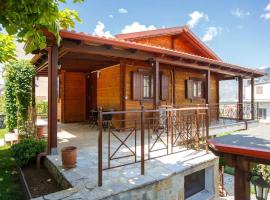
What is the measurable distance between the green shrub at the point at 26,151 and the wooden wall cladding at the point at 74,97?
255 inches

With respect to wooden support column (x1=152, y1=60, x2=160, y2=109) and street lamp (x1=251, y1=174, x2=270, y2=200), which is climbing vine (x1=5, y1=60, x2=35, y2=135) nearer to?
wooden support column (x1=152, y1=60, x2=160, y2=109)

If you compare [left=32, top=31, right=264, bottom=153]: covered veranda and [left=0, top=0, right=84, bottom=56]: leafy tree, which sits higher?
[left=32, top=31, right=264, bottom=153]: covered veranda

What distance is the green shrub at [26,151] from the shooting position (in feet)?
16.2

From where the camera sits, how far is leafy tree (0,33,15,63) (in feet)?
16.6

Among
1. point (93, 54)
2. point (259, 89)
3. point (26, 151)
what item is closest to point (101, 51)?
point (93, 54)

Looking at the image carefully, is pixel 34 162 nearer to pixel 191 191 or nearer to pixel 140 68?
pixel 191 191

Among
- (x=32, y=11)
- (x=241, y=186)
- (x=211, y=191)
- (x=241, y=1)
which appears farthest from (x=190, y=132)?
(x=241, y=1)

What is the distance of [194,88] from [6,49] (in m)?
9.28

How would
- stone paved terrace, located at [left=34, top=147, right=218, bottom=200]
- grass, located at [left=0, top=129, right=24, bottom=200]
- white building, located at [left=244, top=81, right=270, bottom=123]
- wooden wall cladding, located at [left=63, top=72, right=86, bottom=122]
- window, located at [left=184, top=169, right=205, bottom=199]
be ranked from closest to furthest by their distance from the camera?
stone paved terrace, located at [left=34, top=147, right=218, bottom=200]
grass, located at [left=0, top=129, right=24, bottom=200]
window, located at [left=184, top=169, right=205, bottom=199]
wooden wall cladding, located at [left=63, top=72, right=86, bottom=122]
white building, located at [left=244, top=81, right=270, bottom=123]

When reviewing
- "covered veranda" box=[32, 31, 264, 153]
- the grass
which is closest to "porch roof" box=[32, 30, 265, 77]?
"covered veranda" box=[32, 31, 264, 153]

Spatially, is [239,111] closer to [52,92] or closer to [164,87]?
[164,87]

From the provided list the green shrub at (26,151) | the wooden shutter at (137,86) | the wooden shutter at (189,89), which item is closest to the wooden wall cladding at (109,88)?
the wooden shutter at (137,86)

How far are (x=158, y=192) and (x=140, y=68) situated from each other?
636 cm

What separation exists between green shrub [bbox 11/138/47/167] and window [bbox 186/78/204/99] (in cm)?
795
